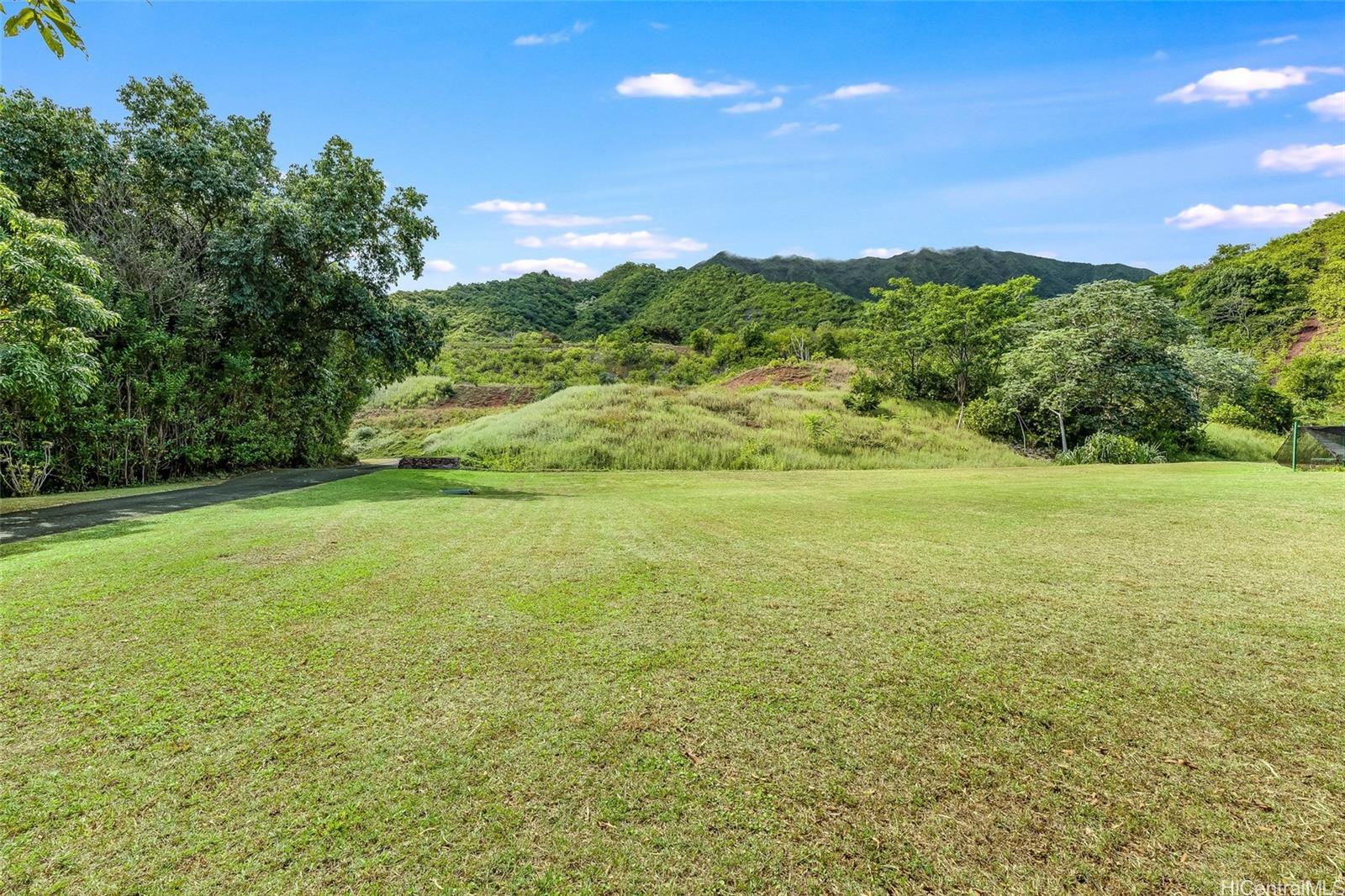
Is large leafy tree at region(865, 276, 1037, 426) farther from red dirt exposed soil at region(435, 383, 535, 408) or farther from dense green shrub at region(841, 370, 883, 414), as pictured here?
red dirt exposed soil at region(435, 383, 535, 408)

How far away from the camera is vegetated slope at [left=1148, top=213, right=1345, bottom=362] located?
42.3 metres

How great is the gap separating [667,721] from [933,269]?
116 meters

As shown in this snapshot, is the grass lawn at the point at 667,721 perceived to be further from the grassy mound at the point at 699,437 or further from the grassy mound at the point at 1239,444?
the grassy mound at the point at 1239,444

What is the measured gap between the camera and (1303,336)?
139 feet

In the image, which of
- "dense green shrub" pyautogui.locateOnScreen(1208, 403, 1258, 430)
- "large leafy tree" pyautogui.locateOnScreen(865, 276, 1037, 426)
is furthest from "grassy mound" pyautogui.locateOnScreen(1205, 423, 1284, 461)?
"large leafy tree" pyautogui.locateOnScreen(865, 276, 1037, 426)

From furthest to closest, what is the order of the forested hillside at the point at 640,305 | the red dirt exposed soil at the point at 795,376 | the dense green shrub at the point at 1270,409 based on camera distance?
the forested hillside at the point at 640,305 → the red dirt exposed soil at the point at 795,376 → the dense green shrub at the point at 1270,409

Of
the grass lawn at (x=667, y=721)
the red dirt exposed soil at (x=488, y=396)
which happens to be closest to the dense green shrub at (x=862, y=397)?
the grass lawn at (x=667, y=721)

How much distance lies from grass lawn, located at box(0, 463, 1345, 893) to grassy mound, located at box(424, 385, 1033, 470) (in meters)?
13.5

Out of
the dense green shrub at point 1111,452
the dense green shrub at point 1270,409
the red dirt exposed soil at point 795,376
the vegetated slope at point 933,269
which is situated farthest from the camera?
the vegetated slope at point 933,269

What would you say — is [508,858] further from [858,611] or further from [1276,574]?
[1276,574]

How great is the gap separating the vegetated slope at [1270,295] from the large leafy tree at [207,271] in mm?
53014

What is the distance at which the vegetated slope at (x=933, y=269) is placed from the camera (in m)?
99.2

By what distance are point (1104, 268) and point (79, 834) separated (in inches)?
5476

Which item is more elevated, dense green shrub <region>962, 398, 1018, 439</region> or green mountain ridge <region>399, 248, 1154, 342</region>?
green mountain ridge <region>399, 248, 1154, 342</region>
